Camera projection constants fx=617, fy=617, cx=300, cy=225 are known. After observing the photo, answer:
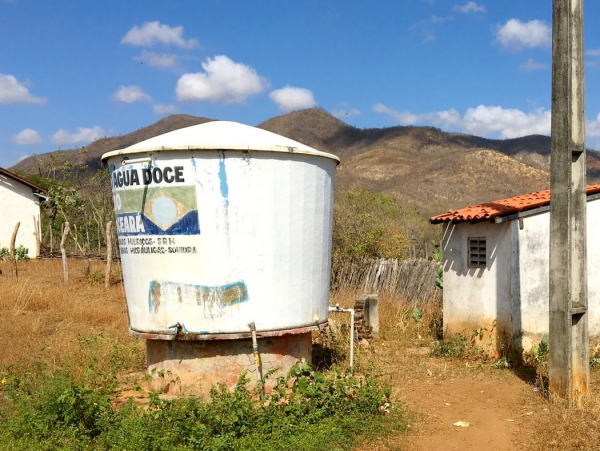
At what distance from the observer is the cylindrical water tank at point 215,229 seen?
7555 millimetres

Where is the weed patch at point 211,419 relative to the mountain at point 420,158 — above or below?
below

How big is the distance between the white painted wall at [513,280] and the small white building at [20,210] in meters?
20.9

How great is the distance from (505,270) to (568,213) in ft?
9.97

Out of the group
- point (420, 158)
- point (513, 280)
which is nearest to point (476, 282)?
point (513, 280)

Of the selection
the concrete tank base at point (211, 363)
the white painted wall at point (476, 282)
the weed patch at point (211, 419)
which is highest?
the white painted wall at point (476, 282)

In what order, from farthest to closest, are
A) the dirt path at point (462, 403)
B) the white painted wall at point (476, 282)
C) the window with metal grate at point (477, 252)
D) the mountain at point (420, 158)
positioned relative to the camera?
the mountain at point (420, 158)
the window with metal grate at point (477, 252)
the white painted wall at point (476, 282)
the dirt path at point (462, 403)

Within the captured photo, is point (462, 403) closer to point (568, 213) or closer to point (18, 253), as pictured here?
point (568, 213)

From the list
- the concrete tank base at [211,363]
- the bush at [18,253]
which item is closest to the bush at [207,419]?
the concrete tank base at [211,363]

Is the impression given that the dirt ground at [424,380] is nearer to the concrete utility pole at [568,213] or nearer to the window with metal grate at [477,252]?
the concrete utility pole at [568,213]

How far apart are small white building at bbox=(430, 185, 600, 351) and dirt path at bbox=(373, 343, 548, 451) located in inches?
36.2

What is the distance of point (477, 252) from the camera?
11.6 meters

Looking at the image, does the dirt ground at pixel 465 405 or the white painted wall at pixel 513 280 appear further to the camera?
the white painted wall at pixel 513 280

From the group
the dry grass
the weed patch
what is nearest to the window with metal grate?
the weed patch

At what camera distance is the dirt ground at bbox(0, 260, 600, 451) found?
6.99 meters
